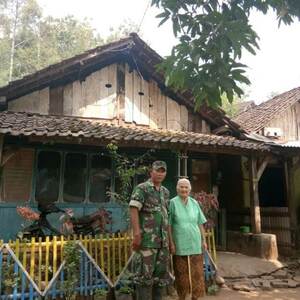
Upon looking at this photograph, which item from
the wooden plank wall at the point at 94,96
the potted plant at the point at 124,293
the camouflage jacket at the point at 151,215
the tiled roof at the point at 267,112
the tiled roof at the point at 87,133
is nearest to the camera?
the camouflage jacket at the point at 151,215

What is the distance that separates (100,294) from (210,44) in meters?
4.27

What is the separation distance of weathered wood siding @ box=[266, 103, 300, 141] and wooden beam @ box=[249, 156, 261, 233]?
6698mm

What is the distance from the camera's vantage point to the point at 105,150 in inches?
375

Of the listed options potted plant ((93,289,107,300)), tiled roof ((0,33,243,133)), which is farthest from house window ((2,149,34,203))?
potted plant ((93,289,107,300))

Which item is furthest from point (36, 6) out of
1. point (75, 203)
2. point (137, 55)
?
point (75, 203)

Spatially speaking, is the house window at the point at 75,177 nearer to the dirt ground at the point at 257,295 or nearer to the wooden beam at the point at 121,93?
the wooden beam at the point at 121,93

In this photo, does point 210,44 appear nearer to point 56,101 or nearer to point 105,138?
point 105,138

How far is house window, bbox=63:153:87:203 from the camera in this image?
9.29 meters

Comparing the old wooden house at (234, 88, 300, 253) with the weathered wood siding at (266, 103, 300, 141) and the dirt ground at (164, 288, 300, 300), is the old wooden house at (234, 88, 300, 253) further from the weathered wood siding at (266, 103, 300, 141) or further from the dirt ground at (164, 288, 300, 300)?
the dirt ground at (164, 288, 300, 300)

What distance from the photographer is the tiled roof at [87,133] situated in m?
7.49

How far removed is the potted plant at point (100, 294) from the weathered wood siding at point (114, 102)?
205 inches

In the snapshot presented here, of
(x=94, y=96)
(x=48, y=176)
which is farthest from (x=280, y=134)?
(x=48, y=176)

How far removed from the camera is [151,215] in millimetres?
4852

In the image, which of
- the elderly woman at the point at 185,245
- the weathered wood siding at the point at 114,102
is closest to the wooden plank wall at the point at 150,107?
the weathered wood siding at the point at 114,102
